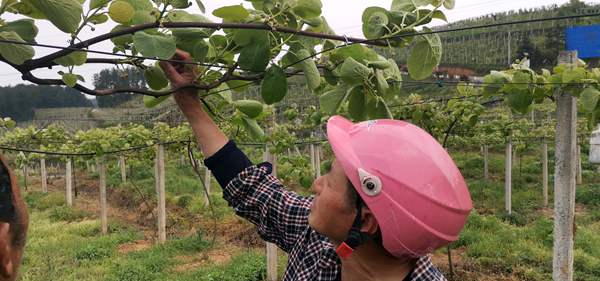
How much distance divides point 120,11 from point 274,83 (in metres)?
0.34

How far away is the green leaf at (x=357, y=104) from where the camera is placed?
105 centimetres

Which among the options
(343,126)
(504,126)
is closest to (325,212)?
(343,126)

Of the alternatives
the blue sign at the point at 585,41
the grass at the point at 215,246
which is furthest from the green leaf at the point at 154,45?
the blue sign at the point at 585,41

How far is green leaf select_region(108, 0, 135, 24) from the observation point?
0.80 meters

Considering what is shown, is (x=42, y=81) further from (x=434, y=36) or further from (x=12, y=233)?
(x=434, y=36)

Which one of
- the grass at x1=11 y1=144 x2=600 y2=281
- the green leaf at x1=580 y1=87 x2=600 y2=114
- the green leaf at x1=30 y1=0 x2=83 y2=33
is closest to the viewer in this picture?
the green leaf at x1=30 y1=0 x2=83 y2=33

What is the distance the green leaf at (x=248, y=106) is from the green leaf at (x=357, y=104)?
235 millimetres

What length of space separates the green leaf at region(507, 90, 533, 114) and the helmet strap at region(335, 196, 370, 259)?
6.20 ft

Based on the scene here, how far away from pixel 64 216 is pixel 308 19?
9292 mm

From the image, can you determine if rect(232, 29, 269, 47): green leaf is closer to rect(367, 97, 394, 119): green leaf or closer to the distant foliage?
rect(367, 97, 394, 119): green leaf

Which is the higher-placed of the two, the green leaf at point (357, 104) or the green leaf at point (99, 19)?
the green leaf at point (99, 19)

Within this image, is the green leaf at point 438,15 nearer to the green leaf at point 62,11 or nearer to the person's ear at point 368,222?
the person's ear at point 368,222

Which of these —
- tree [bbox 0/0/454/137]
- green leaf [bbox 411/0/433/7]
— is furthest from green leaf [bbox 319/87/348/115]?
Result: green leaf [bbox 411/0/433/7]

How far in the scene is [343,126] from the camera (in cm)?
112
